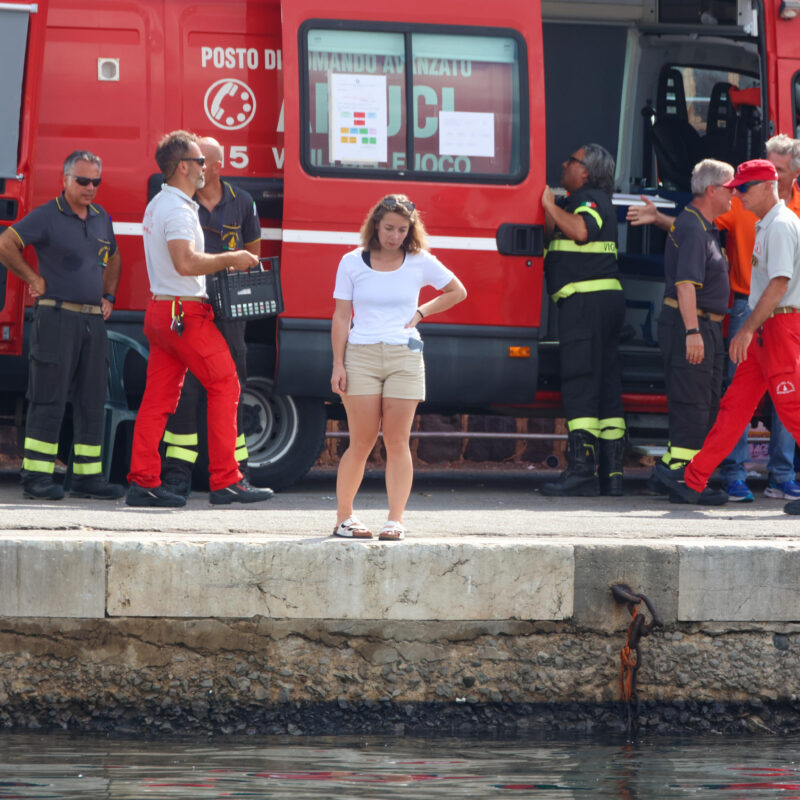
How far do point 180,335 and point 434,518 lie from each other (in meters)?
1.43

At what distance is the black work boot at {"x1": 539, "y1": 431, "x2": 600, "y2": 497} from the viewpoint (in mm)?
7984

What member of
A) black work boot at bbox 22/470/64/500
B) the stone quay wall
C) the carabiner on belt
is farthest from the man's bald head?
the stone quay wall

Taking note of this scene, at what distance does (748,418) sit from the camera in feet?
23.7

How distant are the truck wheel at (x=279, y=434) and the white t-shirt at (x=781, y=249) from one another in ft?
7.97

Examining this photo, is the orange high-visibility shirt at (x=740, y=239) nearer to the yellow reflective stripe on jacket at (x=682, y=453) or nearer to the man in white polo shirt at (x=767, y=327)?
the man in white polo shirt at (x=767, y=327)

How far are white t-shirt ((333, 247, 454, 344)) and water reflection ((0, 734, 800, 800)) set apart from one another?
1.55m

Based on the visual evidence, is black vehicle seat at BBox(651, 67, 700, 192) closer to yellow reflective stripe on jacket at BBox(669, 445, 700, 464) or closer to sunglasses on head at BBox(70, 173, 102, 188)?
yellow reflective stripe on jacket at BBox(669, 445, 700, 464)

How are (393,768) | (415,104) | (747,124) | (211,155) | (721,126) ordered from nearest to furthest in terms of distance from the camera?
(393,768)
(211,155)
(415,104)
(747,124)
(721,126)

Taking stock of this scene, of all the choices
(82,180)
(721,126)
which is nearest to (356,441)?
(82,180)

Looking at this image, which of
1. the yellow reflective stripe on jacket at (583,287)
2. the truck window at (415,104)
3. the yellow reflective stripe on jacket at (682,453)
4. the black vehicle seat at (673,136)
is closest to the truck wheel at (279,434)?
the truck window at (415,104)

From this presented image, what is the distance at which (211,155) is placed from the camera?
280 inches

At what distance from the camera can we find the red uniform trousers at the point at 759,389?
23.2 feet

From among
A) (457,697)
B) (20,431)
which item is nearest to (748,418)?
(457,697)

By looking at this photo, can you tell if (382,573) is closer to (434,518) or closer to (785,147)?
(434,518)
